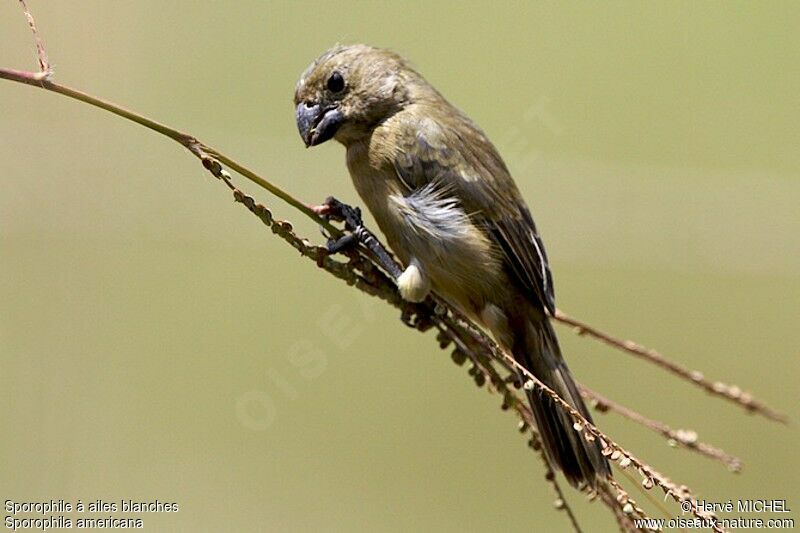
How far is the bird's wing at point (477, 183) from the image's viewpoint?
269cm

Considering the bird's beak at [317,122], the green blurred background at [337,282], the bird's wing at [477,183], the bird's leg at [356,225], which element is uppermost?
the green blurred background at [337,282]

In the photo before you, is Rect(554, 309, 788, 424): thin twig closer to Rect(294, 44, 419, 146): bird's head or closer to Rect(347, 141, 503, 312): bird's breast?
Rect(347, 141, 503, 312): bird's breast

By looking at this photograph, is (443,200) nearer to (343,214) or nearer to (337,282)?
(343,214)

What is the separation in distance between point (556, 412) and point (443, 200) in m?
0.65

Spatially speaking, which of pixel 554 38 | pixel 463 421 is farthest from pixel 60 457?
pixel 554 38

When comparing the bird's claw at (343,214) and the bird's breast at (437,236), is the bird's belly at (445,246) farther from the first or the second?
the bird's claw at (343,214)

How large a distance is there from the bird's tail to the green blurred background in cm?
173

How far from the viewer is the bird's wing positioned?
2.69m

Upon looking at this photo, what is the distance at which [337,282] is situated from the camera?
5355 millimetres

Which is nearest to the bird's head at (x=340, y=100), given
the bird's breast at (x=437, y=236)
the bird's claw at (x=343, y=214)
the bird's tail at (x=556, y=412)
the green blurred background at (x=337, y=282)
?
the bird's breast at (x=437, y=236)

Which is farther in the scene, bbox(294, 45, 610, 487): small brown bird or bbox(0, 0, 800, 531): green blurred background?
bbox(0, 0, 800, 531): green blurred background

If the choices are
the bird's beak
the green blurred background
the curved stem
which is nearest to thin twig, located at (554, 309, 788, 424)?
the curved stem

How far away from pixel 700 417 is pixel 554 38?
2488mm

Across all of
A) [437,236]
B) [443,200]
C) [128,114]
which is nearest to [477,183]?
[443,200]
